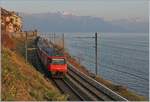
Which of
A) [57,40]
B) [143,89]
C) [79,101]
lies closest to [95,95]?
[79,101]

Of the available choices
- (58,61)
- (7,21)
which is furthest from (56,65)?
(7,21)

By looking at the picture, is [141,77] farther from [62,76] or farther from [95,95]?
[95,95]

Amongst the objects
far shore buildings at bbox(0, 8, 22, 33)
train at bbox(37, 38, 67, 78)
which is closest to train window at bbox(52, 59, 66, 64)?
train at bbox(37, 38, 67, 78)

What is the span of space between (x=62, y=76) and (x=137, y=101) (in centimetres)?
1362

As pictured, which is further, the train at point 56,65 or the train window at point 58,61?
the train window at point 58,61

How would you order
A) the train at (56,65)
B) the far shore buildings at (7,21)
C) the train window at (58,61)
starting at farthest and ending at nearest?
the far shore buildings at (7,21) < the train window at (58,61) < the train at (56,65)

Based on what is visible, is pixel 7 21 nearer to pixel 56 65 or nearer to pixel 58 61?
pixel 58 61

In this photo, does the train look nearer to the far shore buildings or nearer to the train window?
the train window

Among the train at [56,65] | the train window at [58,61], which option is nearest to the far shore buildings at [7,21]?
the train at [56,65]

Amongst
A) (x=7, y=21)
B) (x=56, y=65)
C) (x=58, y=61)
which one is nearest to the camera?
(x=56, y=65)

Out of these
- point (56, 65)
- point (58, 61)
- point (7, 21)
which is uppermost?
point (7, 21)

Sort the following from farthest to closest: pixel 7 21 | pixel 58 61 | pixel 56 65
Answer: pixel 7 21 < pixel 58 61 < pixel 56 65

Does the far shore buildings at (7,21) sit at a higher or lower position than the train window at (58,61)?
higher

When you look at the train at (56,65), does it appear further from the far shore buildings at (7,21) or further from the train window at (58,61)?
the far shore buildings at (7,21)
